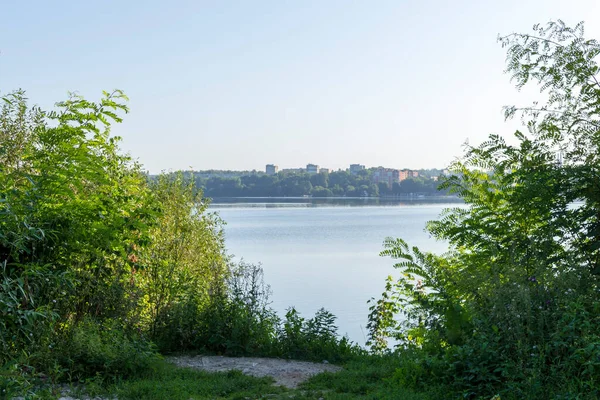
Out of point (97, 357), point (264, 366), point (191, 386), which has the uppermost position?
point (97, 357)

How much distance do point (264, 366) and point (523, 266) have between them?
2.89 meters

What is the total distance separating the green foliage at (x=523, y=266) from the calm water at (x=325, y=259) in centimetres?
463

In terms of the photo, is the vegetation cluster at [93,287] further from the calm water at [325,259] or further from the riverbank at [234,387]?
the calm water at [325,259]

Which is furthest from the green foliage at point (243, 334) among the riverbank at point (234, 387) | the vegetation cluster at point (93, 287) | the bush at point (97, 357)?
the bush at point (97, 357)

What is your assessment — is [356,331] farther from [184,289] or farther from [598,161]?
[598,161]

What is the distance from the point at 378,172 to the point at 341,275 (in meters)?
48.1

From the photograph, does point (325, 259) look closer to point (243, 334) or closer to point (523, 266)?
point (243, 334)

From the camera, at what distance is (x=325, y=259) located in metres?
31.7

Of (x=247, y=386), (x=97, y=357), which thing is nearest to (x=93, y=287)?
(x=97, y=357)

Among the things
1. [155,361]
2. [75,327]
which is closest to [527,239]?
[155,361]

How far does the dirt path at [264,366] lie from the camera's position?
20.9 ft

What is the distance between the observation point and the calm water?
19.7 m

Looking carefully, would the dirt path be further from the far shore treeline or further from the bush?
the far shore treeline

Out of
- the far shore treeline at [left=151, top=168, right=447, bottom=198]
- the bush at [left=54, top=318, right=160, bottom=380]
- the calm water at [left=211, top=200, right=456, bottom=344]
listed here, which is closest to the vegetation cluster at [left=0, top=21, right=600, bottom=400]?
the bush at [left=54, top=318, right=160, bottom=380]
